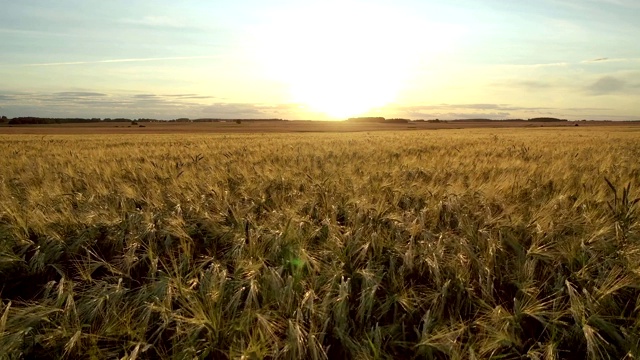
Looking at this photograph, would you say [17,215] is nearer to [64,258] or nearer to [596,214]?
[64,258]

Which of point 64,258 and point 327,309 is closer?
point 327,309

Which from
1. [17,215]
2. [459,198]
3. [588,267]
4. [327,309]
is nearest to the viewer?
[327,309]

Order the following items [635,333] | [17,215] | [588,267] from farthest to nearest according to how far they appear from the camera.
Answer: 1. [17,215]
2. [588,267]
3. [635,333]

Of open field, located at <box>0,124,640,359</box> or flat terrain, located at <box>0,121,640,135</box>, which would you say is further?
flat terrain, located at <box>0,121,640,135</box>

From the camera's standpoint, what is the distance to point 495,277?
2846mm

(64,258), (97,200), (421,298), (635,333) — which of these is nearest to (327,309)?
(421,298)

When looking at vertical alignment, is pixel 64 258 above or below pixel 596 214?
below

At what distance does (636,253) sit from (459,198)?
168cm

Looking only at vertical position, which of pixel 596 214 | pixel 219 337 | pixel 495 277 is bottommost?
pixel 219 337

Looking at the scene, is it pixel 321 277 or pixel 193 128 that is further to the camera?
pixel 193 128

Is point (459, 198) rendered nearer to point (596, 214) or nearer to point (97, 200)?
point (596, 214)

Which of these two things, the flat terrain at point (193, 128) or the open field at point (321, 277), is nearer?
the open field at point (321, 277)

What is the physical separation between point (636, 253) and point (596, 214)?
0.83m

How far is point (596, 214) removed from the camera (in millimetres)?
3803
